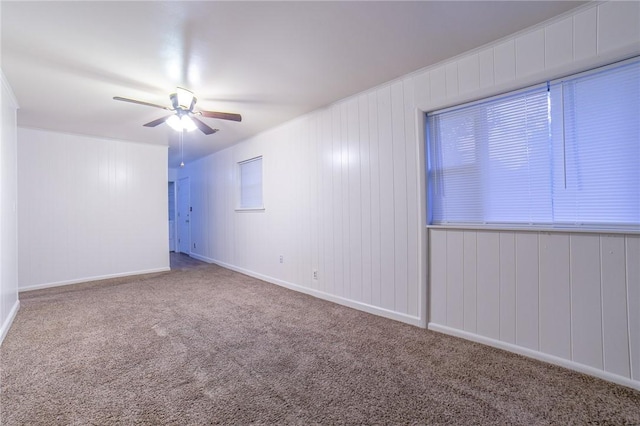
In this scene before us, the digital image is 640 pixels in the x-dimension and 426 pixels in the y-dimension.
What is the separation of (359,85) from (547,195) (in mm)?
1922

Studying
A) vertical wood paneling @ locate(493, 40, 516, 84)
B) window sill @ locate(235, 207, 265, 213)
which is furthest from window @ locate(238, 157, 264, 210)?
vertical wood paneling @ locate(493, 40, 516, 84)

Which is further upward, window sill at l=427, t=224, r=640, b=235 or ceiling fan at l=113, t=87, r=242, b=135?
ceiling fan at l=113, t=87, r=242, b=135

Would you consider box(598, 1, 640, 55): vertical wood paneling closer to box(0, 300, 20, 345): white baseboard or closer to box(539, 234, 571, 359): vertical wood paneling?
box(539, 234, 571, 359): vertical wood paneling

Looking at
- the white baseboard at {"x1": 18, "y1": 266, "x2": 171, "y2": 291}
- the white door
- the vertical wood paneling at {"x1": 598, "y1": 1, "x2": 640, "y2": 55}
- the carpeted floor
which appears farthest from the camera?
the white door

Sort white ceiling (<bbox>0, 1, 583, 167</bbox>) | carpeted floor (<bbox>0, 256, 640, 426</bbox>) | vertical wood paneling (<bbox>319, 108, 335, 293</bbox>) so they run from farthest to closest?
vertical wood paneling (<bbox>319, 108, 335, 293</bbox>) → white ceiling (<bbox>0, 1, 583, 167</bbox>) → carpeted floor (<bbox>0, 256, 640, 426</bbox>)

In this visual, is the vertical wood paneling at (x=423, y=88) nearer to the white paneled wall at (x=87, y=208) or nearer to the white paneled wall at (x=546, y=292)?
the white paneled wall at (x=546, y=292)

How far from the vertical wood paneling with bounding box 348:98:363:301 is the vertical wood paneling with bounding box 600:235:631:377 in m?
1.93

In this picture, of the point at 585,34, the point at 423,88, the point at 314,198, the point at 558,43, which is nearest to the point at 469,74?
the point at 423,88

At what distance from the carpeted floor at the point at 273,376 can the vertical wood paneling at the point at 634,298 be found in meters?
0.20

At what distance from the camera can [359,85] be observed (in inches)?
118

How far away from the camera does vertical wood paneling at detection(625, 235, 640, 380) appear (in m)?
1.76

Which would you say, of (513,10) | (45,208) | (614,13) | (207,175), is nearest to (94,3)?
(513,10)

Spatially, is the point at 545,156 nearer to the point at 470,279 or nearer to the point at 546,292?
the point at 546,292

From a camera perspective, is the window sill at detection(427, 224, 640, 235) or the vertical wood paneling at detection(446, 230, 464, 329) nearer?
the window sill at detection(427, 224, 640, 235)
